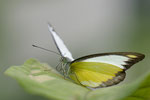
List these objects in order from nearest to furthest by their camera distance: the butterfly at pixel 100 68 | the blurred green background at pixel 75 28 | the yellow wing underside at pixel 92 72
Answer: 1. the butterfly at pixel 100 68
2. the yellow wing underside at pixel 92 72
3. the blurred green background at pixel 75 28

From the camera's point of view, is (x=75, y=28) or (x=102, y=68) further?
(x=75, y=28)

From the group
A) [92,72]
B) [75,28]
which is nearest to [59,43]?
[92,72]

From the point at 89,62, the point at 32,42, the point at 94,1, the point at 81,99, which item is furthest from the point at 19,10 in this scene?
the point at 81,99

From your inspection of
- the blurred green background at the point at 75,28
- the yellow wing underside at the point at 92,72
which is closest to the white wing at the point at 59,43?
the yellow wing underside at the point at 92,72

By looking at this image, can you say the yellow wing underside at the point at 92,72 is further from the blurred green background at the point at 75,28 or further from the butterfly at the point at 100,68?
the blurred green background at the point at 75,28

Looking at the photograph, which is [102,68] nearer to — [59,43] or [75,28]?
[59,43]

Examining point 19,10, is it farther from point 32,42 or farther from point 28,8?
point 32,42

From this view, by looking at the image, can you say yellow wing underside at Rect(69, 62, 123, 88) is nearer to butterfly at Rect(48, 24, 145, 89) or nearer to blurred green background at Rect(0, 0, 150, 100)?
butterfly at Rect(48, 24, 145, 89)

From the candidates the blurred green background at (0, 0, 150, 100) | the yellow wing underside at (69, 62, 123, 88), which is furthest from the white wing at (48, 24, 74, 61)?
the blurred green background at (0, 0, 150, 100)
